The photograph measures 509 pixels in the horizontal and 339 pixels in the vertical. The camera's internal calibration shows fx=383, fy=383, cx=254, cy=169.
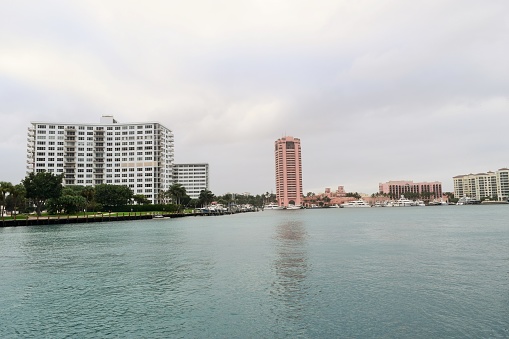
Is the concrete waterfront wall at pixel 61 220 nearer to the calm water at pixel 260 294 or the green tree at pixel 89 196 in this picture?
the green tree at pixel 89 196

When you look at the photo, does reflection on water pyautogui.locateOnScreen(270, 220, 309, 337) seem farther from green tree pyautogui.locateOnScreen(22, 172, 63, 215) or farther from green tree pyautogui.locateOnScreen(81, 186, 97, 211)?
green tree pyautogui.locateOnScreen(81, 186, 97, 211)

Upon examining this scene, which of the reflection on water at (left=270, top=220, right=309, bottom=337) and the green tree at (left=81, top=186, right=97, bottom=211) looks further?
the green tree at (left=81, top=186, right=97, bottom=211)

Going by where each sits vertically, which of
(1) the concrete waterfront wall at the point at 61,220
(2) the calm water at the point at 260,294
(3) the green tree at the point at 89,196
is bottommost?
(2) the calm water at the point at 260,294

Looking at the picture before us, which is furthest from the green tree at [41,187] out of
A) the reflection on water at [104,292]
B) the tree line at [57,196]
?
the reflection on water at [104,292]

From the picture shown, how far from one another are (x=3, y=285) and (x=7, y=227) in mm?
94666

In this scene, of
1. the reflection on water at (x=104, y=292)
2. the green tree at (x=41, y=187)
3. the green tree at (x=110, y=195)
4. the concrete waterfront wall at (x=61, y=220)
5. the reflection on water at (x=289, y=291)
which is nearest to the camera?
the reflection on water at (x=289, y=291)

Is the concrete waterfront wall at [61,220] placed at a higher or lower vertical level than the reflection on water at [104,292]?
higher

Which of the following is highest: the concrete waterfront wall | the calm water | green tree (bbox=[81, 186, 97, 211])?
green tree (bbox=[81, 186, 97, 211])

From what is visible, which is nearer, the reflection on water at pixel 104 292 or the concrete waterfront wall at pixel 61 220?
the reflection on water at pixel 104 292

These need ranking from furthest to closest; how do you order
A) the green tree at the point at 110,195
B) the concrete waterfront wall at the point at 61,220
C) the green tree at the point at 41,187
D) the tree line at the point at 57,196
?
1. the green tree at the point at 110,195
2. the green tree at the point at 41,187
3. the tree line at the point at 57,196
4. the concrete waterfront wall at the point at 61,220

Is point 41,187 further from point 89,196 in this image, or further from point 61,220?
point 89,196

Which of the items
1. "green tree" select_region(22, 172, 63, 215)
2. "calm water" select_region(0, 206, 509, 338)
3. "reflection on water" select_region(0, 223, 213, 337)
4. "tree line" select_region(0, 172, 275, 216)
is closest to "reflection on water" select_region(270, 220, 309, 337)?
"calm water" select_region(0, 206, 509, 338)

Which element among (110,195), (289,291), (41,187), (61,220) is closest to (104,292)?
(289,291)

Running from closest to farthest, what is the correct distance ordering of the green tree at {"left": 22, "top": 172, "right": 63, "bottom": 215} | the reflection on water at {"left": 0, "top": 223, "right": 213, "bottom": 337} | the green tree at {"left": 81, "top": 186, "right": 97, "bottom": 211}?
the reflection on water at {"left": 0, "top": 223, "right": 213, "bottom": 337} → the green tree at {"left": 22, "top": 172, "right": 63, "bottom": 215} → the green tree at {"left": 81, "top": 186, "right": 97, "bottom": 211}
